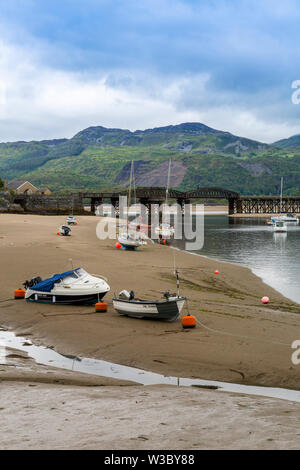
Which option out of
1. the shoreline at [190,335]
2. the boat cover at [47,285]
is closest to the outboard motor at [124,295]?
the shoreline at [190,335]

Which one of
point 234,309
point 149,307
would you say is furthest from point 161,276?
point 149,307

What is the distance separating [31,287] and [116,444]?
15799mm

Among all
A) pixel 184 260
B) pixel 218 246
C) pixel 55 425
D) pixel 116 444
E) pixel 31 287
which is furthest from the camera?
pixel 218 246

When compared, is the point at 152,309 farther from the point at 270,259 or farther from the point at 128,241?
the point at 270,259

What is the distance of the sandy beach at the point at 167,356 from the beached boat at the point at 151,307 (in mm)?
367

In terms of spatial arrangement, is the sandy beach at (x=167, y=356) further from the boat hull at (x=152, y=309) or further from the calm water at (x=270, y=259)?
the calm water at (x=270, y=259)

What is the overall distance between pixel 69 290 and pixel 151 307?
495cm

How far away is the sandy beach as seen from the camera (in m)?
8.11

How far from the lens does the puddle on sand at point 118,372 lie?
39.5ft

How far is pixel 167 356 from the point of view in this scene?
14820 mm

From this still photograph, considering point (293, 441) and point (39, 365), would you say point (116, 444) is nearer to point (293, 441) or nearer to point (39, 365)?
point (293, 441)

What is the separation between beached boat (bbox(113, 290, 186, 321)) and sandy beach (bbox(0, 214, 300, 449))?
367 mm

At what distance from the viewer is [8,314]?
2041 cm

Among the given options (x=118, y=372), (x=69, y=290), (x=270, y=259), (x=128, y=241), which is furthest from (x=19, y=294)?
(x=270, y=259)
